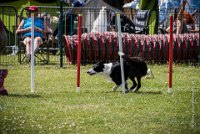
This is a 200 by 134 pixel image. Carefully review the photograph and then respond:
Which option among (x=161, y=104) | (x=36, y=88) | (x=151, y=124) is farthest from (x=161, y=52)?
(x=151, y=124)

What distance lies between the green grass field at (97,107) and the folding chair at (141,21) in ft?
17.3

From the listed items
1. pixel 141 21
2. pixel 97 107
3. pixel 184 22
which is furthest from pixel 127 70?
pixel 141 21

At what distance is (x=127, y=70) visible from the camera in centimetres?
1157

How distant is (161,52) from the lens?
54.8 ft

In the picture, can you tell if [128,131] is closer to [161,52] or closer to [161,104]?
[161,104]

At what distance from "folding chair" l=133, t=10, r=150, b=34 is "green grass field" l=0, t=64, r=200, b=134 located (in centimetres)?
528

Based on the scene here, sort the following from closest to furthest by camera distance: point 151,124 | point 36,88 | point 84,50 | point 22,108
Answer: point 151,124
point 22,108
point 36,88
point 84,50

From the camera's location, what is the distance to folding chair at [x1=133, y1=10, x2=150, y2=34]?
62.6 ft

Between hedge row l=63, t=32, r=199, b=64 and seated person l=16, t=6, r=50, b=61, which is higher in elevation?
seated person l=16, t=6, r=50, b=61

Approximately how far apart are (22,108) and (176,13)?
399 inches

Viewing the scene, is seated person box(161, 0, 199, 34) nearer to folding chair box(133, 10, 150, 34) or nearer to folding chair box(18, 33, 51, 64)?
folding chair box(133, 10, 150, 34)

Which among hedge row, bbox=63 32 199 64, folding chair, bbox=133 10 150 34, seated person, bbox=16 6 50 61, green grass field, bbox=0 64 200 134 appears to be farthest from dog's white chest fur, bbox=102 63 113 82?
folding chair, bbox=133 10 150 34

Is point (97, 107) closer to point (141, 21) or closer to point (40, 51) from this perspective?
point (40, 51)

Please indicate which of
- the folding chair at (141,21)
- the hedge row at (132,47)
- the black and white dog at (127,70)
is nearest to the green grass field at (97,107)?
the black and white dog at (127,70)
